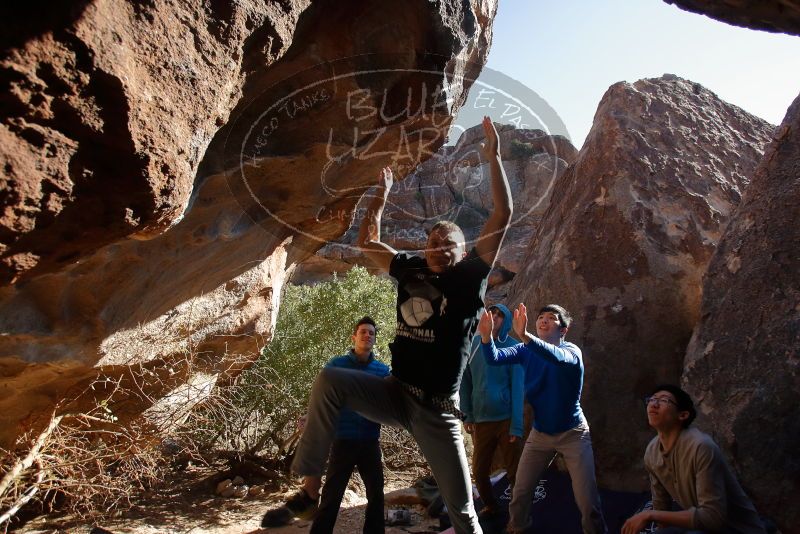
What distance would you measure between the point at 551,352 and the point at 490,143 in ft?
Answer: 4.88

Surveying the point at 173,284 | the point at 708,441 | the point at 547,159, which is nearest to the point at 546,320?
the point at 708,441

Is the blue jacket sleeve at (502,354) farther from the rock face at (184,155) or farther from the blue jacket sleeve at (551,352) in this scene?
the rock face at (184,155)

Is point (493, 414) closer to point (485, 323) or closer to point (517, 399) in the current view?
point (517, 399)

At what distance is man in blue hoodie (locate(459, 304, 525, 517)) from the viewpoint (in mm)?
4809

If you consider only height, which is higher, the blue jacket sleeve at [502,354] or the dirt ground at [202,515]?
the blue jacket sleeve at [502,354]

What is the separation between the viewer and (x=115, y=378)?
476 centimetres

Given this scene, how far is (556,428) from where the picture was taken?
4086 millimetres

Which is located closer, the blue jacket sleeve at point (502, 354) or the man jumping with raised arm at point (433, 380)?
the man jumping with raised arm at point (433, 380)

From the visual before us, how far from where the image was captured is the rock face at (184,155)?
2.00m

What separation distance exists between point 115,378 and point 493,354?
3188mm

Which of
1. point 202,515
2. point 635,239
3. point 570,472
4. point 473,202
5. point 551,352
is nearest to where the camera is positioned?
point 551,352

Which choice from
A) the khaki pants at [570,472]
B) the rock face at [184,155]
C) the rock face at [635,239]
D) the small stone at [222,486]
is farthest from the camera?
the small stone at [222,486]

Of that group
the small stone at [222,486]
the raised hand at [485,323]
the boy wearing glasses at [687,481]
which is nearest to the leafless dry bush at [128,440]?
the small stone at [222,486]

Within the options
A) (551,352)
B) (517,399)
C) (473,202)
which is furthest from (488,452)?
(473,202)
